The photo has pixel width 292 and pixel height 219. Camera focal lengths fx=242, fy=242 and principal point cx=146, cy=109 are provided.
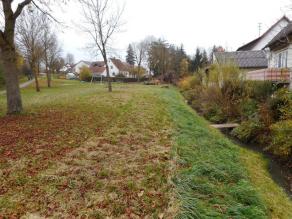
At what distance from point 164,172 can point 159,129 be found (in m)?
3.91

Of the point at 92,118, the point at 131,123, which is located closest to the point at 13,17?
the point at 92,118

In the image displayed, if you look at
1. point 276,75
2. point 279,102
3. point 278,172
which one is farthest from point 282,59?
point 278,172

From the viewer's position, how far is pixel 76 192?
171 inches

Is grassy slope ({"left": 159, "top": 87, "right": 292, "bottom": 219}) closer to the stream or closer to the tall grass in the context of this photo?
the tall grass

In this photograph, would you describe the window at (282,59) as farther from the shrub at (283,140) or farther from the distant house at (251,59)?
the shrub at (283,140)

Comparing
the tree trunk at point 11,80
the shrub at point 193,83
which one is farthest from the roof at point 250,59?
the tree trunk at point 11,80

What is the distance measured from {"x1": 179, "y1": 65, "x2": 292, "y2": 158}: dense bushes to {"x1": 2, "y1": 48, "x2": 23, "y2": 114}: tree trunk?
32.9 feet

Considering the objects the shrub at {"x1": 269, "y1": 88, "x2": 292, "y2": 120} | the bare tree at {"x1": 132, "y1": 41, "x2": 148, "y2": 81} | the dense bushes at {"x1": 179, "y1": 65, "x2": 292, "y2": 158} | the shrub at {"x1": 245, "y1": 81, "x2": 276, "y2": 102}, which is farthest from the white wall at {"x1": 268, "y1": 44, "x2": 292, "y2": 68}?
the bare tree at {"x1": 132, "y1": 41, "x2": 148, "y2": 81}

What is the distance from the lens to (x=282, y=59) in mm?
17344

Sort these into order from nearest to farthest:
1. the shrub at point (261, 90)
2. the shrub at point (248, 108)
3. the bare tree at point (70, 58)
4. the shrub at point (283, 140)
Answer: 1. the shrub at point (283, 140)
2. the shrub at point (248, 108)
3. the shrub at point (261, 90)
4. the bare tree at point (70, 58)

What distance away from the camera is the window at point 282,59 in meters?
16.4

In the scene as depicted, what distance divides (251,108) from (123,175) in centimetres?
1073

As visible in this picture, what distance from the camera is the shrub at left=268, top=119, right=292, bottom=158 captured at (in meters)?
8.13

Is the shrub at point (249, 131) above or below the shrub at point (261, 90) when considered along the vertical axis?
below
